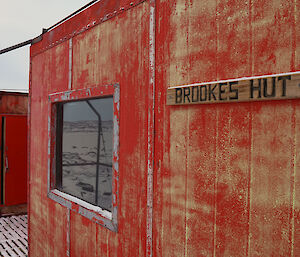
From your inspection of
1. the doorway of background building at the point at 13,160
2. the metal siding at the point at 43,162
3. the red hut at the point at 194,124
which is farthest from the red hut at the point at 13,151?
the red hut at the point at 194,124

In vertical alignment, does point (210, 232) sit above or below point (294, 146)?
below

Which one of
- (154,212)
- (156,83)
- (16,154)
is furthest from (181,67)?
(16,154)

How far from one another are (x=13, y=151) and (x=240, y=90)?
6702 mm

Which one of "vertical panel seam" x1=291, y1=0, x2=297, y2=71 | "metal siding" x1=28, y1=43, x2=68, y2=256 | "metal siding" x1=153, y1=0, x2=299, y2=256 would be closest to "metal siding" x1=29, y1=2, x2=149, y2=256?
"metal siding" x1=28, y1=43, x2=68, y2=256

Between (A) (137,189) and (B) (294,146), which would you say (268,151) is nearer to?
(B) (294,146)

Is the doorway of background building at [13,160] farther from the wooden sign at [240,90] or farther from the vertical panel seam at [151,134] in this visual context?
the wooden sign at [240,90]

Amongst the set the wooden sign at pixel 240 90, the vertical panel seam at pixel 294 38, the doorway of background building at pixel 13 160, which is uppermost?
the vertical panel seam at pixel 294 38

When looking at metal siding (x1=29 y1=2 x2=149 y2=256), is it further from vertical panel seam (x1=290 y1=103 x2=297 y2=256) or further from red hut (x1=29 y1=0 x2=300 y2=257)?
vertical panel seam (x1=290 y1=103 x2=297 y2=256)

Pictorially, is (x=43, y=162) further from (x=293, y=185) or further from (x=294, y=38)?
(x=294, y=38)

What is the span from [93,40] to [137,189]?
5.67 ft

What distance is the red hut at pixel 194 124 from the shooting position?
1601 mm

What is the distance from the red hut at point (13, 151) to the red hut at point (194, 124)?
4212 mm

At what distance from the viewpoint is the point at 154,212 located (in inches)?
93.1

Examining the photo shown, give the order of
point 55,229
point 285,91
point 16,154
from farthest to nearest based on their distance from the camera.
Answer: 1. point 16,154
2. point 55,229
3. point 285,91
